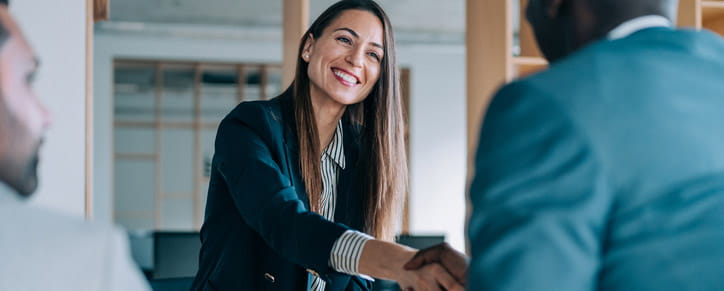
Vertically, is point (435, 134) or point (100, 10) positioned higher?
point (100, 10)

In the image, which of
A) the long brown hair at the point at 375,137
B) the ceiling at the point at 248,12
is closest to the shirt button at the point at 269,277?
the long brown hair at the point at 375,137

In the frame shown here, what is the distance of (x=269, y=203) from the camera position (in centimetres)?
127

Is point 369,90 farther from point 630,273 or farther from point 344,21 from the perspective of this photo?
point 630,273

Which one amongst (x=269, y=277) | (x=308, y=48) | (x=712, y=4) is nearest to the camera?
(x=269, y=277)

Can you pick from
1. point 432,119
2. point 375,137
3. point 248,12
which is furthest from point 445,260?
point 432,119

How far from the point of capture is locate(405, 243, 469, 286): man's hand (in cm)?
117

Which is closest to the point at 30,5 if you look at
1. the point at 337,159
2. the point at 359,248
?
the point at 337,159

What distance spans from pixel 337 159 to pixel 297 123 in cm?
14

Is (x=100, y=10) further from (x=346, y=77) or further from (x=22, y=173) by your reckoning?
(x=22, y=173)

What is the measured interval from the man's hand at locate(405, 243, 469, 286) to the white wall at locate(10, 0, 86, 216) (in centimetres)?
81

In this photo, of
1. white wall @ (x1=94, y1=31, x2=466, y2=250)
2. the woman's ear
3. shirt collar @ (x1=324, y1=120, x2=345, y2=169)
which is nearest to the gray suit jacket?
shirt collar @ (x1=324, y1=120, x2=345, y2=169)

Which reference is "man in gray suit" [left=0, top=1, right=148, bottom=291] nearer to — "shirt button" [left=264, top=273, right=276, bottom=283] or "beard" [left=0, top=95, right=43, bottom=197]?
"beard" [left=0, top=95, right=43, bottom=197]

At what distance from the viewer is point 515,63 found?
3.27m

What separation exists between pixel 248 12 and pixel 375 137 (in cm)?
651
